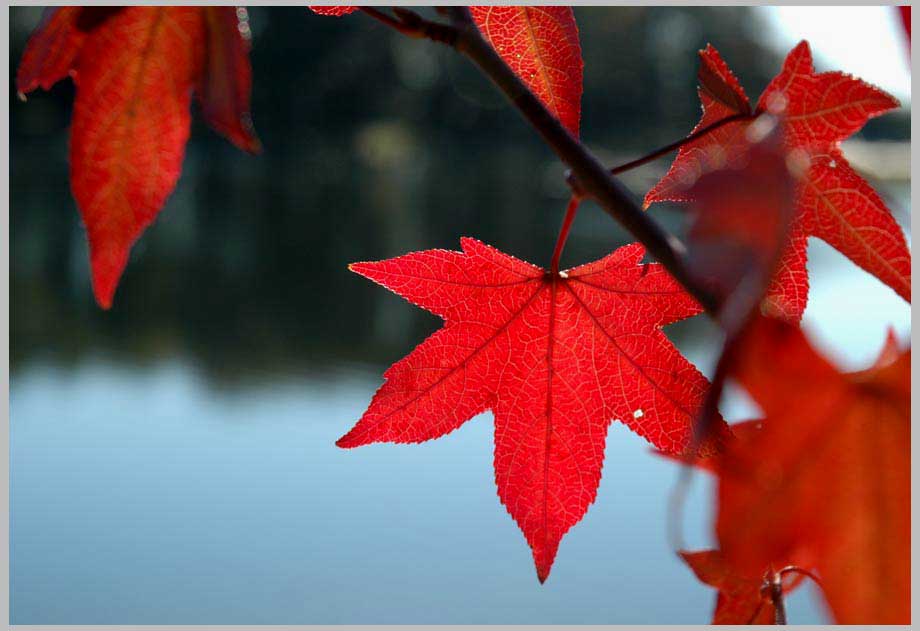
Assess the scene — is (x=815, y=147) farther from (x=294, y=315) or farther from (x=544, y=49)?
(x=294, y=315)

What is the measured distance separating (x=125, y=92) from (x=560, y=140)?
0.11 m

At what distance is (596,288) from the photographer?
28 cm

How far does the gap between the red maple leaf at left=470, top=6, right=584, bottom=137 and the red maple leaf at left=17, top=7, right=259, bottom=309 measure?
0.08 meters

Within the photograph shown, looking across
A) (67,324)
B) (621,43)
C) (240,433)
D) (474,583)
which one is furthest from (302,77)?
(474,583)

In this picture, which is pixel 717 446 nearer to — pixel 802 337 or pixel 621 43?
pixel 802 337

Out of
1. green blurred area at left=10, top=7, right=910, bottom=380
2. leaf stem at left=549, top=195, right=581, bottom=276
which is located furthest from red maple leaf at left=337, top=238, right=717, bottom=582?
green blurred area at left=10, top=7, right=910, bottom=380

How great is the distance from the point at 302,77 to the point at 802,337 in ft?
48.6

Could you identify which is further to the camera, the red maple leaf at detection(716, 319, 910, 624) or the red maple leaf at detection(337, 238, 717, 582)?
the red maple leaf at detection(337, 238, 717, 582)

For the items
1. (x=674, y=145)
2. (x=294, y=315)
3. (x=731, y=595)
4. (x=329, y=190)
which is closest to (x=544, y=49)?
(x=674, y=145)

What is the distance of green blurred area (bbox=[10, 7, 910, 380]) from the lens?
8.41m

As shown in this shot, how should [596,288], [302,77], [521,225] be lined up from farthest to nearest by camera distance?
[302,77], [521,225], [596,288]

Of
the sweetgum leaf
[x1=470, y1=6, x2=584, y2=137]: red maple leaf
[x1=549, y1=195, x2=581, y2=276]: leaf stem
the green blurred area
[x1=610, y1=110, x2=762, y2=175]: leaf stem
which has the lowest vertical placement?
the sweetgum leaf

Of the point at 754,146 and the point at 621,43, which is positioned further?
the point at 621,43

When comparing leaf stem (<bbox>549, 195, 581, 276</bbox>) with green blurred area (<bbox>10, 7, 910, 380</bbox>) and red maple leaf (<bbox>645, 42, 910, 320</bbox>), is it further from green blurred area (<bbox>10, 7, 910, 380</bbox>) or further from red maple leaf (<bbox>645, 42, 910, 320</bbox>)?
green blurred area (<bbox>10, 7, 910, 380</bbox>)
